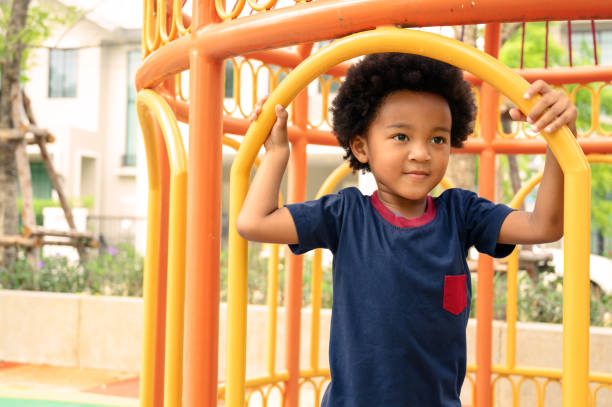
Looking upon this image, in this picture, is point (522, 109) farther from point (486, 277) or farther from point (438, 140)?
point (486, 277)

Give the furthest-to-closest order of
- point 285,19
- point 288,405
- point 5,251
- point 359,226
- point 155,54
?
point 5,251 < point 288,405 < point 155,54 < point 359,226 < point 285,19

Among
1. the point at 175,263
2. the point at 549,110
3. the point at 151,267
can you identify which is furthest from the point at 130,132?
the point at 549,110

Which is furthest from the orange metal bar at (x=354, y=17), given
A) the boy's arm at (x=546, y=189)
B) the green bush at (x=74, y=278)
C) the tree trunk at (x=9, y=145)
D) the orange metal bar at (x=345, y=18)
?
the tree trunk at (x=9, y=145)

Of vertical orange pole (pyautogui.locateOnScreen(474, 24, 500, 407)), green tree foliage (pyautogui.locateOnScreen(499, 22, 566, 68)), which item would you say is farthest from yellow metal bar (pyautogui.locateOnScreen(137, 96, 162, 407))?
green tree foliage (pyautogui.locateOnScreen(499, 22, 566, 68))

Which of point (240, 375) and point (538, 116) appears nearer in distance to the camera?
point (538, 116)

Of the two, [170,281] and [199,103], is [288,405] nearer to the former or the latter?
[170,281]

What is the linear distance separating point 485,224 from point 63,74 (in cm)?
1888

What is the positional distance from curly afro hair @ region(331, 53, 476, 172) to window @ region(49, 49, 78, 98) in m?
18.3

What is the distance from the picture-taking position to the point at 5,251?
636 centimetres

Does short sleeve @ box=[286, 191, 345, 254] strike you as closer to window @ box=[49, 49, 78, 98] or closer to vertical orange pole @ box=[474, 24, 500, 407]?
vertical orange pole @ box=[474, 24, 500, 407]

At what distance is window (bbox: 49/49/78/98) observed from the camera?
18.5 m

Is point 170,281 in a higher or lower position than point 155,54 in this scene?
lower

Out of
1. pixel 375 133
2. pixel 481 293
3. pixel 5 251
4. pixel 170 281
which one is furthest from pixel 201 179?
pixel 5 251

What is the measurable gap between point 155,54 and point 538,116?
3.43 feet
